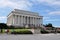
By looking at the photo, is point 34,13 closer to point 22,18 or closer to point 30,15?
point 30,15

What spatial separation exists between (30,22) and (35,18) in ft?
12.5

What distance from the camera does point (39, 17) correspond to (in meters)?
83.7

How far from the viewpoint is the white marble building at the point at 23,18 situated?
75.3m

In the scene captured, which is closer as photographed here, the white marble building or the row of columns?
the white marble building

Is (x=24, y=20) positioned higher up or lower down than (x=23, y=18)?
lower down

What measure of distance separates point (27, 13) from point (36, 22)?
8813 millimetres

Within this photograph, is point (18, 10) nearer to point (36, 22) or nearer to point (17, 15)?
point (17, 15)

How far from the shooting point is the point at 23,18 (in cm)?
8031

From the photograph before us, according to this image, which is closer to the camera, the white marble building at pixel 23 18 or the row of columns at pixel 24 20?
the white marble building at pixel 23 18

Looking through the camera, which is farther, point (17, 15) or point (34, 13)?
point (34, 13)

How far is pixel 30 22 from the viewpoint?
83.9 m

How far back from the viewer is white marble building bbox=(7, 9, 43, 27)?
75300mm

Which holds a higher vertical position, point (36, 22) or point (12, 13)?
point (12, 13)

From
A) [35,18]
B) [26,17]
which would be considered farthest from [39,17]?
[26,17]
